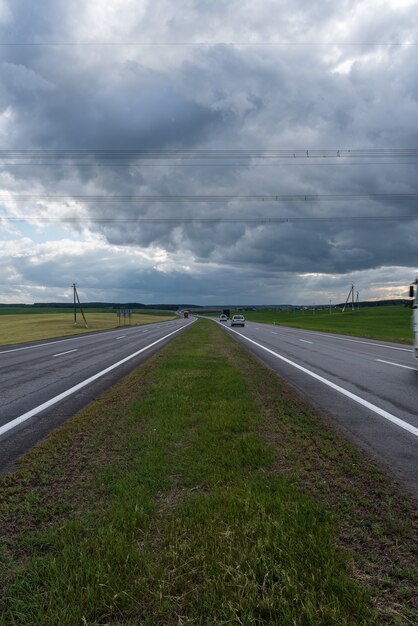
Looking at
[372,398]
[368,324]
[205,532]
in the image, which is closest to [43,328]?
[368,324]

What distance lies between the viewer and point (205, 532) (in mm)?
3398

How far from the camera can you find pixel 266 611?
2.55 metres

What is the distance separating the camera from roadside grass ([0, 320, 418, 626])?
2621 millimetres

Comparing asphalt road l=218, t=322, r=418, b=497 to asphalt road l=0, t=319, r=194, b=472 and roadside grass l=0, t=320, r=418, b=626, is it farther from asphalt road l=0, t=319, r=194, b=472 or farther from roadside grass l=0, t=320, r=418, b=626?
asphalt road l=0, t=319, r=194, b=472

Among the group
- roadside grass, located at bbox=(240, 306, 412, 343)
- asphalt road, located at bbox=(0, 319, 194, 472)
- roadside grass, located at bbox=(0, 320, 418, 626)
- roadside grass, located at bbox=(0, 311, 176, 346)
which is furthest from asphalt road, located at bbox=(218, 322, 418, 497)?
roadside grass, located at bbox=(0, 311, 176, 346)

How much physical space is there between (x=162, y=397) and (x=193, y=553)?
5.96 metres

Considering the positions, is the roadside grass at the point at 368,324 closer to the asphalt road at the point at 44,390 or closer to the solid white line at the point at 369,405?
the solid white line at the point at 369,405

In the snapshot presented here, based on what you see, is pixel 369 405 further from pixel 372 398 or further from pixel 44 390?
pixel 44 390

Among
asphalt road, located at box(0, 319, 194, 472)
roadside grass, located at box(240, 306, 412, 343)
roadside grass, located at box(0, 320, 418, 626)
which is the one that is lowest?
roadside grass, located at box(240, 306, 412, 343)

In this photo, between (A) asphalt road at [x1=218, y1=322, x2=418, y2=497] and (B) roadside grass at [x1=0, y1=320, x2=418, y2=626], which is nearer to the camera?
(B) roadside grass at [x1=0, y1=320, x2=418, y2=626]

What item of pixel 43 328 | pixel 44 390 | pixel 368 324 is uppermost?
pixel 44 390

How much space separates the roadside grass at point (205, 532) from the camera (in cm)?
262

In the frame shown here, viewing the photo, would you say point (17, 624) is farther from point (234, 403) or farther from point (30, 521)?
point (234, 403)

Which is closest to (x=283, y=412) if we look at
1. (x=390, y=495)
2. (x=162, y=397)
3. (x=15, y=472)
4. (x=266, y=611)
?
(x=162, y=397)
